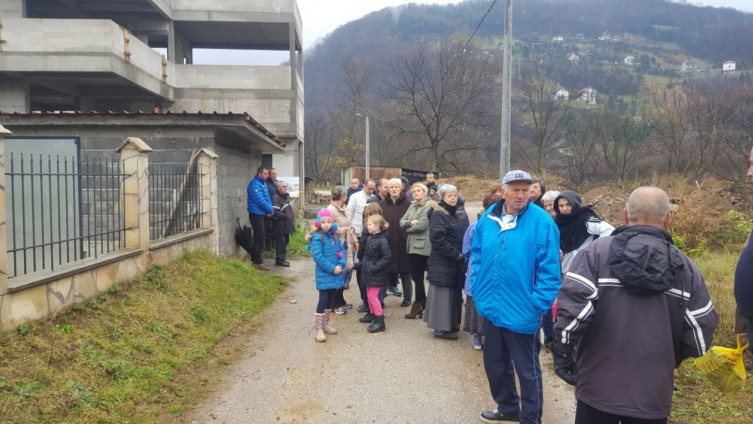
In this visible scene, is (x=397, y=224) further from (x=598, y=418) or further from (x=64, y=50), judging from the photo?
(x=64, y=50)

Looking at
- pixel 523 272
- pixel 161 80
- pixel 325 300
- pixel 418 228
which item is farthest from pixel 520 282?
pixel 161 80

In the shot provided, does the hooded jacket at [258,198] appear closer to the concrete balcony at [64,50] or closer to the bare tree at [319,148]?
the concrete balcony at [64,50]

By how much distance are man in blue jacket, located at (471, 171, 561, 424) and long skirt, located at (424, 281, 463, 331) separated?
2.18 metres

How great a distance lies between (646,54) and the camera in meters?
103

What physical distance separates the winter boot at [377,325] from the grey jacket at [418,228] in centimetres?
94

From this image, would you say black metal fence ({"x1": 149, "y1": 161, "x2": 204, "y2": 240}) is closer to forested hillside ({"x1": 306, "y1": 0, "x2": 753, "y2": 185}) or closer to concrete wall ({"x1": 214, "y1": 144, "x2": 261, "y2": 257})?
concrete wall ({"x1": 214, "y1": 144, "x2": 261, "y2": 257})

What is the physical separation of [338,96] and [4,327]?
2613 inches

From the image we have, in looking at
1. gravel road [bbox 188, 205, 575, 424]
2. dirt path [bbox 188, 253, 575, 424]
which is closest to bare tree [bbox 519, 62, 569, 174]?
gravel road [bbox 188, 205, 575, 424]

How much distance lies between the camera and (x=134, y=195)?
6730 mm

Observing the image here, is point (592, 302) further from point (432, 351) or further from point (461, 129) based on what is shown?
point (461, 129)

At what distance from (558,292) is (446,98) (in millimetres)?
42995

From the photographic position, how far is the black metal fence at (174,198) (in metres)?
8.40

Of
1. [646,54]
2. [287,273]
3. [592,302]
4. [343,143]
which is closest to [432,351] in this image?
[592,302]

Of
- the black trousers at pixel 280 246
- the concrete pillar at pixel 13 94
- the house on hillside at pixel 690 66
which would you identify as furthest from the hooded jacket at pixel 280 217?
the house on hillside at pixel 690 66
